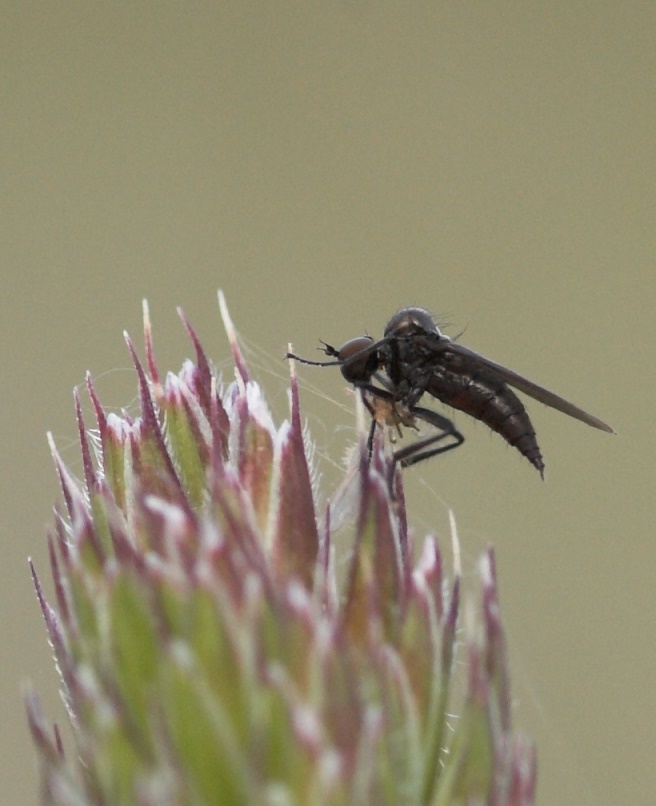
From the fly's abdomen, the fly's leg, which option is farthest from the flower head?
the fly's abdomen

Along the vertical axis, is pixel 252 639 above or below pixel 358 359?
below

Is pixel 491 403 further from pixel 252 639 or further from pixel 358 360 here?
pixel 252 639

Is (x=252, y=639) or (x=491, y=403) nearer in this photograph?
(x=252, y=639)

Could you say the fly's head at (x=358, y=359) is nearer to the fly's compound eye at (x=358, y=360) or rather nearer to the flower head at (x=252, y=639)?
the fly's compound eye at (x=358, y=360)

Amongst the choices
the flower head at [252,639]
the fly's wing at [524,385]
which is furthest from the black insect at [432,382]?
the flower head at [252,639]

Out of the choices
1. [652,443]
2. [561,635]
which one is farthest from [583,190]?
[561,635]

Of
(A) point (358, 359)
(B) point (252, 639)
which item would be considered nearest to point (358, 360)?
(A) point (358, 359)
